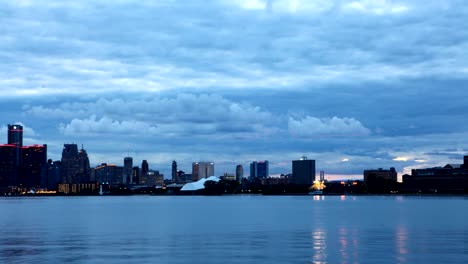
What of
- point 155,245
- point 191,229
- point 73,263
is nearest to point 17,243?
point 155,245

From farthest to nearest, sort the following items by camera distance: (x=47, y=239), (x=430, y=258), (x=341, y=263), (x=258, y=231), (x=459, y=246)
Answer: (x=258, y=231)
(x=47, y=239)
(x=459, y=246)
(x=430, y=258)
(x=341, y=263)

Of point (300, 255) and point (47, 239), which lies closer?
point (300, 255)

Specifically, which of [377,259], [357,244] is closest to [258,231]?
[357,244]

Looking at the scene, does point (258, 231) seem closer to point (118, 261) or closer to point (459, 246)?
point (459, 246)

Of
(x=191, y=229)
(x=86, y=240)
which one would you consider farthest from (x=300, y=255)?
(x=191, y=229)

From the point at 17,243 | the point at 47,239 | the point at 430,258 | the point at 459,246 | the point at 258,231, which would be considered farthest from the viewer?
the point at 258,231

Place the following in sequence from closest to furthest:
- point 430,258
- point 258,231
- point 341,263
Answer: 1. point 341,263
2. point 430,258
3. point 258,231

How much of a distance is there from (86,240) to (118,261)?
2377 centimetres

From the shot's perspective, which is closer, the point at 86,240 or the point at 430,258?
the point at 430,258

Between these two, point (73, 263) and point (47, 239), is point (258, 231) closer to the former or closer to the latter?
point (47, 239)

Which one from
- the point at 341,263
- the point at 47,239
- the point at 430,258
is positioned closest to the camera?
the point at 341,263

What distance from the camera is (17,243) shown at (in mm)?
78062

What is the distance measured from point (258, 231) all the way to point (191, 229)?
36.1 feet

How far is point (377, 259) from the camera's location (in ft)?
200
